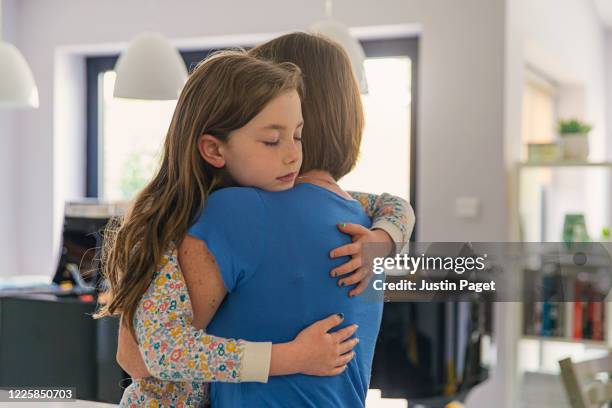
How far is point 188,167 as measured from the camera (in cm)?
85

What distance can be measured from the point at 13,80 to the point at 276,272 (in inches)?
98.2

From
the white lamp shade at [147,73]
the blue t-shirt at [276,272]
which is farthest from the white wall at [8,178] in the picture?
the blue t-shirt at [276,272]

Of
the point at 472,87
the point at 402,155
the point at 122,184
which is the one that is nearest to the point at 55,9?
the point at 122,184

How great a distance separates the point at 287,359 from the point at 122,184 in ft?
13.5

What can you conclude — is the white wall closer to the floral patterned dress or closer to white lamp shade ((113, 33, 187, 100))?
white lamp shade ((113, 33, 187, 100))

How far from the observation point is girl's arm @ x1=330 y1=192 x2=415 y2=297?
86 centimetres

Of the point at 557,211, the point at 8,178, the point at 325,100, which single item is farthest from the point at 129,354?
the point at 557,211

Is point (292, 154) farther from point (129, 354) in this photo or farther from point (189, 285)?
point (129, 354)

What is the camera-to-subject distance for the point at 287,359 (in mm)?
820

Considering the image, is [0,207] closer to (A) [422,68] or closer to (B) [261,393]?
(A) [422,68]

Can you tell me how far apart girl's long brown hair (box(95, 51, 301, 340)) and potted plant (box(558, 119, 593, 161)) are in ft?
10.1

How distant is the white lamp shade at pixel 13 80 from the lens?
298 centimetres

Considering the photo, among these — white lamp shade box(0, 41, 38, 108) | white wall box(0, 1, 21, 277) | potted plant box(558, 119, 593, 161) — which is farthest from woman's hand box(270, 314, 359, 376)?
white wall box(0, 1, 21, 277)

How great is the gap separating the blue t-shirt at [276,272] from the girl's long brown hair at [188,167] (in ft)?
0.12
